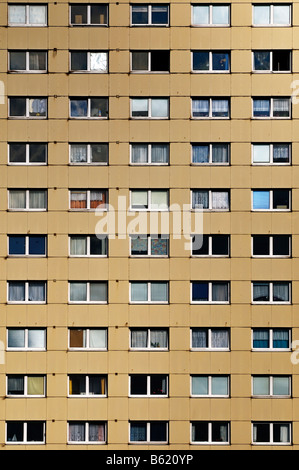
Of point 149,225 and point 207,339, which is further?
point 149,225

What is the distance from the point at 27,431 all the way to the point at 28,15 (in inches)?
763

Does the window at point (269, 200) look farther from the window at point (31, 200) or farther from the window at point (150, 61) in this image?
the window at point (31, 200)

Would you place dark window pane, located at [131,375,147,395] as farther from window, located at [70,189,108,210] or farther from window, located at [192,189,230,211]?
window, located at [192,189,230,211]

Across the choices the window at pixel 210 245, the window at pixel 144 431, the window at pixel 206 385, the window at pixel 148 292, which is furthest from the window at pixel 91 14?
the window at pixel 144 431

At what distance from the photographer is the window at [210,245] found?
26.2m

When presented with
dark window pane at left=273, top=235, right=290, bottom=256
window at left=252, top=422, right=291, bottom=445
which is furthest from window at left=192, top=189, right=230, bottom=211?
window at left=252, top=422, right=291, bottom=445

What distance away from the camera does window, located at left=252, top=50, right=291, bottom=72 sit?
26.5 meters

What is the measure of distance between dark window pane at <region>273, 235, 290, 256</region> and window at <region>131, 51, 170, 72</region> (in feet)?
31.0

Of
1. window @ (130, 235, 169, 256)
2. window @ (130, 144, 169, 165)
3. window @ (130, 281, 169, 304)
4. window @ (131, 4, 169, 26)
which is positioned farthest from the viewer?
window @ (131, 4, 169, 26)

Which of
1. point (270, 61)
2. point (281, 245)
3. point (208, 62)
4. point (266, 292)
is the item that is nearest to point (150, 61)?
point (208, 62)

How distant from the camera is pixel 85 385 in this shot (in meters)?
25.8

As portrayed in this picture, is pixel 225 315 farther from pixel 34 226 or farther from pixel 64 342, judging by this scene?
pixel 34 226

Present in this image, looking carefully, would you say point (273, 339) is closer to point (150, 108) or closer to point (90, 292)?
point (90, 292)
